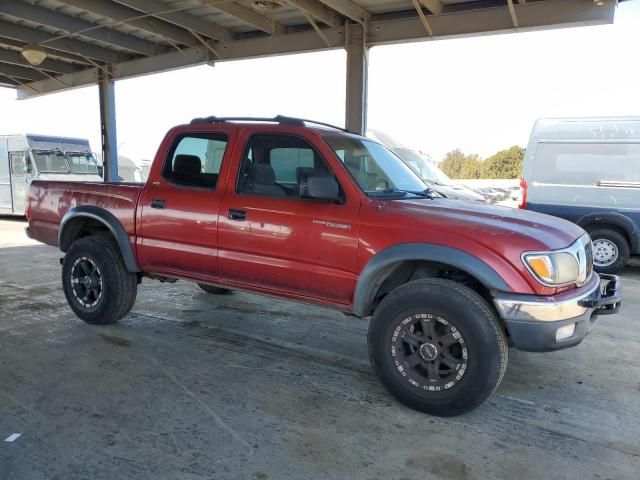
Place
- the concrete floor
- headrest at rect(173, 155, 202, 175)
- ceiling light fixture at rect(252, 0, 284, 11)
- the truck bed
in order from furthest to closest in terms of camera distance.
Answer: ceiling light fixture at rect(252, 0, 284, 11)
the truck bed
headrest at rect(173, 155, 202, 175)
the concrete floor

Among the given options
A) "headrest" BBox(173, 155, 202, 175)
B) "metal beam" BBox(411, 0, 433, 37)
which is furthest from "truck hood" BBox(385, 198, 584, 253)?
"metal beam" BBox(411, 0, 433, 37)

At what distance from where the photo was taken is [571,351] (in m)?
4.42

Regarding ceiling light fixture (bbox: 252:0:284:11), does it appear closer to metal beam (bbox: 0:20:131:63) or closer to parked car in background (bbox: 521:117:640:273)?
parked car in background (bbox: 521:117:640:273)

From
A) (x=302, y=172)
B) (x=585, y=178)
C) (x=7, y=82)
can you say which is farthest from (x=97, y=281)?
(x=7, y=82)

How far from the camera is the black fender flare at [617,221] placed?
764cm

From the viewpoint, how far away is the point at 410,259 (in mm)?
3252

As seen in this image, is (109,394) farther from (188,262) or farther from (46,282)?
(46,282)

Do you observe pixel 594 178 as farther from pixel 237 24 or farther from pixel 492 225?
pixel 237 24

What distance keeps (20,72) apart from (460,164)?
41393 mm

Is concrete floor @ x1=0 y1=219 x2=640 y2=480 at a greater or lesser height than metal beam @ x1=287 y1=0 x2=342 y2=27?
lesser

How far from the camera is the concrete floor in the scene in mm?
2615

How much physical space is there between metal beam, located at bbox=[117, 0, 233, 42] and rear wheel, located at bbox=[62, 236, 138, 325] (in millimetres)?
7368

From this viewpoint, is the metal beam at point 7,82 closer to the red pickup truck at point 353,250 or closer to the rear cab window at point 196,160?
the red pickup truck at point 353,250

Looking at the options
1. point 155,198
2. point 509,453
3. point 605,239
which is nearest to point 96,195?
point 155,198
